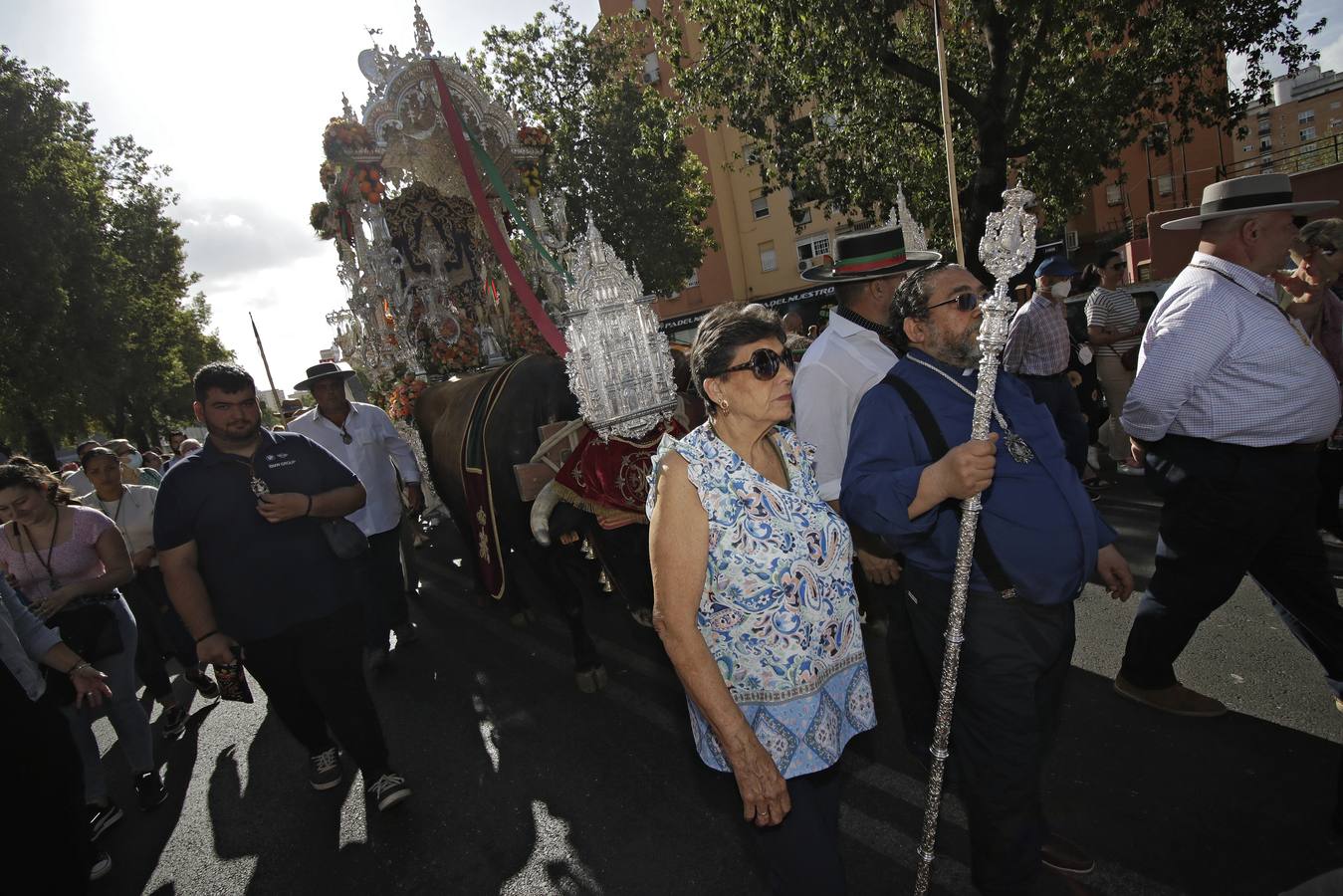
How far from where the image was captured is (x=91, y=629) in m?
3.86

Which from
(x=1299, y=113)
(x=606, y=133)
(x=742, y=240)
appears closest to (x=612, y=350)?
(x=606, y=133)

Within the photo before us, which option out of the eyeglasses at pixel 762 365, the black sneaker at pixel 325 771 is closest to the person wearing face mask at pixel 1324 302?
the eyeglasses at pixel 762 365

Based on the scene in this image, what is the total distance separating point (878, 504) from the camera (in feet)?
7.19

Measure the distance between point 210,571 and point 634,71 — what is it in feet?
78.7

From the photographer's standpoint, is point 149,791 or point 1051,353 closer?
point 149,791

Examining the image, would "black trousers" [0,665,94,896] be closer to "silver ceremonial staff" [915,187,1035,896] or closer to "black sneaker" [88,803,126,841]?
"black sneaker" [88,803,126,841]

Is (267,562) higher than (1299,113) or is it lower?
lower

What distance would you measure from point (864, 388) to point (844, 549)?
1.23 m

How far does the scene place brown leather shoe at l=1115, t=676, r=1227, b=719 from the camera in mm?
3230

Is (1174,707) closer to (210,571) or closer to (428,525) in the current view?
(210,571)

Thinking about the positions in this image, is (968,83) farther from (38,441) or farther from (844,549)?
(38,441)

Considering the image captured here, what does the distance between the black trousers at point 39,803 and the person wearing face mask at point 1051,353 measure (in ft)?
18.4

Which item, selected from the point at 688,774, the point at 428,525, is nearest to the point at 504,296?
the point at 428,525

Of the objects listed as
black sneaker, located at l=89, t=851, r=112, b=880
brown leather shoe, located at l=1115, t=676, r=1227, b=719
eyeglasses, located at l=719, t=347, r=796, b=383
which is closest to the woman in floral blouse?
eyeglasses, located at l=719, t=347, r=796, b=383
